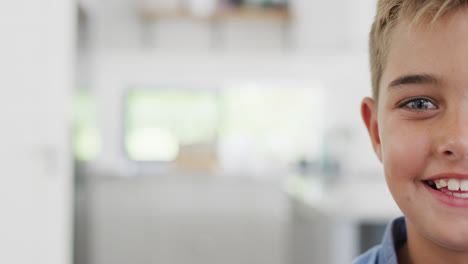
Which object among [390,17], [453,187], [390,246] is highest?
[390,17]

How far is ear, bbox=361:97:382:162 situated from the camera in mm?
861

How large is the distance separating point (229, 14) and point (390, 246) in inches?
130

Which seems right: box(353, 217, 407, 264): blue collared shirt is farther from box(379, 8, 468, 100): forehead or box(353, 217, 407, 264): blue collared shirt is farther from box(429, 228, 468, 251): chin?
box(379, 8, 468, 100): forehead

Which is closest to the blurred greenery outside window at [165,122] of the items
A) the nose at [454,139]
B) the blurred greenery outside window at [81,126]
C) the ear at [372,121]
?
the blurred greenery outside window at [81,126]

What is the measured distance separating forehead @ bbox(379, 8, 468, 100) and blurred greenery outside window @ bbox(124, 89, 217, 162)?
3.28 meters

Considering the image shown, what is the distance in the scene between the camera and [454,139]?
677mm

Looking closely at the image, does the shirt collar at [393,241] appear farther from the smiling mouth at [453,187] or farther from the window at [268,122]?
the window at [268,122]

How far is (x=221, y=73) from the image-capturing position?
13.2ft

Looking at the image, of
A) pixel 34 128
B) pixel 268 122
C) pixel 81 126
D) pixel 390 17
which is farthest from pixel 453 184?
pixel 268 122

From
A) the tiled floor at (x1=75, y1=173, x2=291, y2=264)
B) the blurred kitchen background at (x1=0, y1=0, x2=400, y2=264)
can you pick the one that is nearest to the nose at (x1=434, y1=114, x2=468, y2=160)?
the blurred kitchen background at (x1=0, y1=0, x2=400, y2=264)

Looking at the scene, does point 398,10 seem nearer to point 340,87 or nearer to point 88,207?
point 88,207

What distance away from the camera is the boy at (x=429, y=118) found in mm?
691

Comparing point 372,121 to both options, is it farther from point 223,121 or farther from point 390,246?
point 223,121

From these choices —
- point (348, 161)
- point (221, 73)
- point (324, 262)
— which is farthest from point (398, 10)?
point (221, 73)
